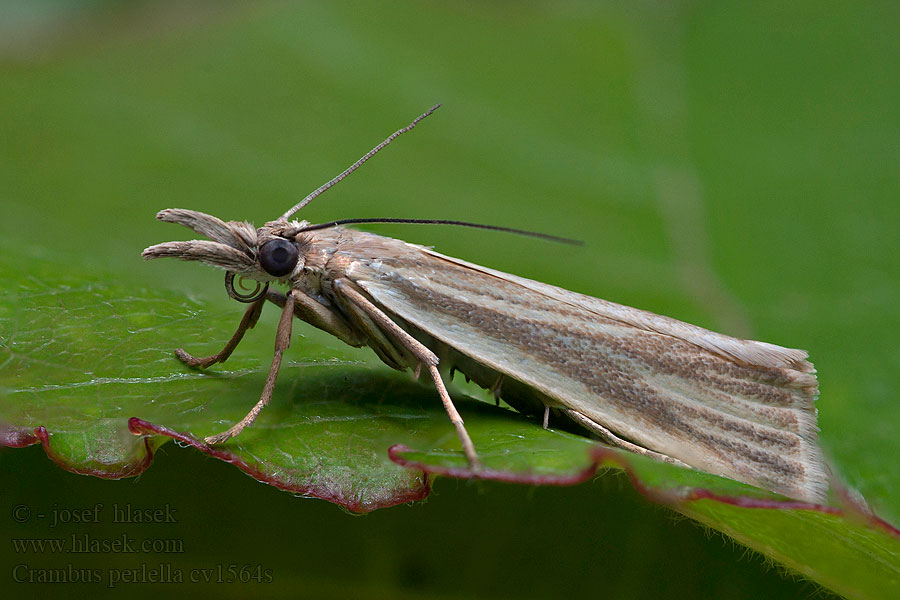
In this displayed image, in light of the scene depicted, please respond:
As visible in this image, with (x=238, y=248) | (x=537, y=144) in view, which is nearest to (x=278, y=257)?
(x=238, y=248)

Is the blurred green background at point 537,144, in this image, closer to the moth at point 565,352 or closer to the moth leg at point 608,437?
the moth at point 565,352

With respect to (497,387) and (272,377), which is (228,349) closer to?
(272,377)

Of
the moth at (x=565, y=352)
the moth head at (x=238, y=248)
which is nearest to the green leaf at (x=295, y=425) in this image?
the moth at (x=565, y=352)

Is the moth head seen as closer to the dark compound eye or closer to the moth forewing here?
the dark compound eye

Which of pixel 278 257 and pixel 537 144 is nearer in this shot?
pixel 278 257

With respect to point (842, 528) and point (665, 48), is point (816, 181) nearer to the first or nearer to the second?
point (665, 48)

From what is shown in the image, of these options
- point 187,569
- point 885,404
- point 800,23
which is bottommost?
point 187,569

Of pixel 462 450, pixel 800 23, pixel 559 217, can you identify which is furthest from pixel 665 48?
pixel 462 450
